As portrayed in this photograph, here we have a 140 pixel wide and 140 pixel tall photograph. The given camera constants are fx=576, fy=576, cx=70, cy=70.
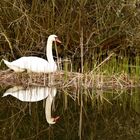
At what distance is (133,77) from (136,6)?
8.24 ft

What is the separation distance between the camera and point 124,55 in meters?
13.1

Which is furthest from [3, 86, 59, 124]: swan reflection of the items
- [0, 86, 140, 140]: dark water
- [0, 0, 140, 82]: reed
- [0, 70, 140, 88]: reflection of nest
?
[0, 0, 140, 82]: reed

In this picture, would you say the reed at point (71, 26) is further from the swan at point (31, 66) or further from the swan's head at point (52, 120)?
the swan's head at point (52, 120)

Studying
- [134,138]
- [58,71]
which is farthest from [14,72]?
[134,138]

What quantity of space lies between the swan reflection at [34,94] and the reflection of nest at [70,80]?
324 millimetres

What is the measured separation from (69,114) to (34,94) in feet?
5.30

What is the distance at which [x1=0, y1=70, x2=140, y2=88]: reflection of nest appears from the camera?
33.6 ft

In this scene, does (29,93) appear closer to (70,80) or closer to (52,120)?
(70,80)

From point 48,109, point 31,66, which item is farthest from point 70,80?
point 48,109

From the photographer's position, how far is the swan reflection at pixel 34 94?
8758mm

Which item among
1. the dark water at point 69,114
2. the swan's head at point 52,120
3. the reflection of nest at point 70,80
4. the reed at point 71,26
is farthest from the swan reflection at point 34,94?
the reed at point 71,26

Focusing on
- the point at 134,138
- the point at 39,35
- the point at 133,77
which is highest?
the point at 39,35

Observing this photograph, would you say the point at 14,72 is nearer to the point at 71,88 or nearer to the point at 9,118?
the point at 71,88

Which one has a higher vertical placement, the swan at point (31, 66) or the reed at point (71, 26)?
the reed at point (71, 26)
